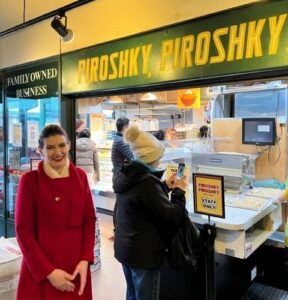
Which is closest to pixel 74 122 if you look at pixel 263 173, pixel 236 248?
pixel 236 248

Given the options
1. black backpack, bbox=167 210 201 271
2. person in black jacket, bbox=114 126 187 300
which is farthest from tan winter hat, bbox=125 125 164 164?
black backpack, bbox=167 210 201 271

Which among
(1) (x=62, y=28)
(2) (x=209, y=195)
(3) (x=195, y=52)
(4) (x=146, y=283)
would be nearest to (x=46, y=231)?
(4) (x=146, y=283)

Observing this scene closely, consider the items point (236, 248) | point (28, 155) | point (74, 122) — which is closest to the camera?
point (236, 248)

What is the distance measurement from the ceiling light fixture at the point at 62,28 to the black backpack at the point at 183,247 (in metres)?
1.95

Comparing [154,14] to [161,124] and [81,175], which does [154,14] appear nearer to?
[81,175]

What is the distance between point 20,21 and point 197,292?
3130 mm

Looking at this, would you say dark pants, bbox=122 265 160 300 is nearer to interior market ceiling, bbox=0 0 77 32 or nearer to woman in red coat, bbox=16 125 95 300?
woman in red coat, bbox=16 125 95 300

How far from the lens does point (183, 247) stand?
7.20 feet

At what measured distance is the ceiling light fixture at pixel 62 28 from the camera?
300 cm

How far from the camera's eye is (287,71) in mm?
1979

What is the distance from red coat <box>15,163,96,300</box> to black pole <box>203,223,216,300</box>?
80 centimetres

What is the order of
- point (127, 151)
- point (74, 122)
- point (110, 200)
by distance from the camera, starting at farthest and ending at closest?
1. point (110, 200)
2. point (127, 151)
3. point (74, 122)

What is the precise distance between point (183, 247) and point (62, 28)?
2121 millimetres

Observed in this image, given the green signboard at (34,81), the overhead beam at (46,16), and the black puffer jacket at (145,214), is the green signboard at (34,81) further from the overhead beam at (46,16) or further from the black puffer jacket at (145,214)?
the black puffer jacket at (145,214)
